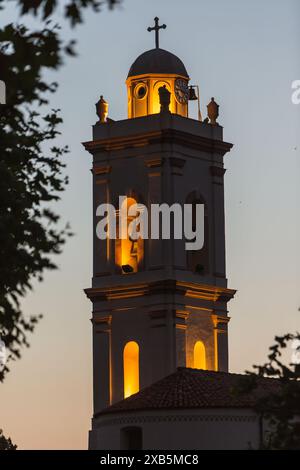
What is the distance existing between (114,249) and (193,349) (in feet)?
18.0

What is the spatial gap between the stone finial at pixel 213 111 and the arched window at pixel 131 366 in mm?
10773

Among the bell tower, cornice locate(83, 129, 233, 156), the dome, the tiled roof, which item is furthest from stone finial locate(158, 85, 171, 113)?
the tiled roof

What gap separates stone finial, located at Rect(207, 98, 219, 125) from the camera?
84.6 meters

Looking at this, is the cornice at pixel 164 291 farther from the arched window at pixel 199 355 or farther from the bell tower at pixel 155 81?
the bell tower at pixel 155 81

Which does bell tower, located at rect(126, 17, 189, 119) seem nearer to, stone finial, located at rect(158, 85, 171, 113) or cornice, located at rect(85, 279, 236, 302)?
stone finial, located at rect(158, 85, 171, 113)

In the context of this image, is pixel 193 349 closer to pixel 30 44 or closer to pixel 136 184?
pixel 136 184

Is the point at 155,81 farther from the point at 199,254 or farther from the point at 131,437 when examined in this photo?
the point at 131,437

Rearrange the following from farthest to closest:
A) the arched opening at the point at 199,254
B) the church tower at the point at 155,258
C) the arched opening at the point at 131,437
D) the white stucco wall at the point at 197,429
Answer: the arched opening at the point at 199,254, the church tower at the point at 155,258, the arched opening at the point at 131,437, the white stucco wall at the point at 197,429

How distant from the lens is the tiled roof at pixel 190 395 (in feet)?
209

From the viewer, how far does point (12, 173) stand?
3888 cm

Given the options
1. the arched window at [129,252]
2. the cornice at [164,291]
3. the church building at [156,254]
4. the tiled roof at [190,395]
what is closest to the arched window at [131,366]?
the church building at [156,254]

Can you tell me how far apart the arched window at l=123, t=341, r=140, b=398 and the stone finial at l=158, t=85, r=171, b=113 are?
396 inches

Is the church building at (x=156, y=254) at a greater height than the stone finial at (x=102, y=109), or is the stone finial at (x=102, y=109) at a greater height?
the stone finial at (x=102, y=109)
